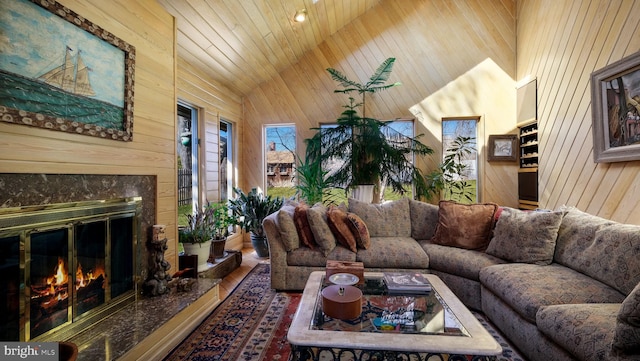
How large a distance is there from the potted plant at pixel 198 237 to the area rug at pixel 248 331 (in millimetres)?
532

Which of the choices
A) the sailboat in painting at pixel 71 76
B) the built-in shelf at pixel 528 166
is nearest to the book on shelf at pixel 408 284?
the sailboat in painting at pixel 71 76

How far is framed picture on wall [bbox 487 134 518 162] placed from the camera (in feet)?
12.8

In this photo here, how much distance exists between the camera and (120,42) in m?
1.86

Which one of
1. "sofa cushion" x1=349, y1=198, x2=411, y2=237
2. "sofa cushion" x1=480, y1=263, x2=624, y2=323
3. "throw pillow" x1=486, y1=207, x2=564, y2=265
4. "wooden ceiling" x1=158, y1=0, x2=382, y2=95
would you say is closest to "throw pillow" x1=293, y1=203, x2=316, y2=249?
"sofa cushion" x1=349, y1=198, x2=411, y2=237

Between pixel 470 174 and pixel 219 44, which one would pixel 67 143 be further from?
pixel 470 174

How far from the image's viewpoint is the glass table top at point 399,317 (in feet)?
4.53

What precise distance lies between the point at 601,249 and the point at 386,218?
174 cm

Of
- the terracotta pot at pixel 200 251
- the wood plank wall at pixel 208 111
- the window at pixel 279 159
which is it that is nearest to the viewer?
the terracotta pot at pixel 200 251

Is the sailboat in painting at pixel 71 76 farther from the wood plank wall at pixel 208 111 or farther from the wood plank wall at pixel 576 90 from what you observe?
the wood plank wall at pixel 576 90

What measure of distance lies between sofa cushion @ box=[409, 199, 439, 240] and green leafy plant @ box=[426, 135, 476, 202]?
0.85 metres

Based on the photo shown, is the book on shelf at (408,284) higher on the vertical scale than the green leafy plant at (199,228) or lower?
lower

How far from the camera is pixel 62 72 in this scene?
1503 mm

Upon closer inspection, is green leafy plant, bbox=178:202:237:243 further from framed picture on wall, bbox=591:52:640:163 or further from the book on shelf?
framed picture on wall, bbox=591:52:640:163

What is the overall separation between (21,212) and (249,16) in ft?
8.24
